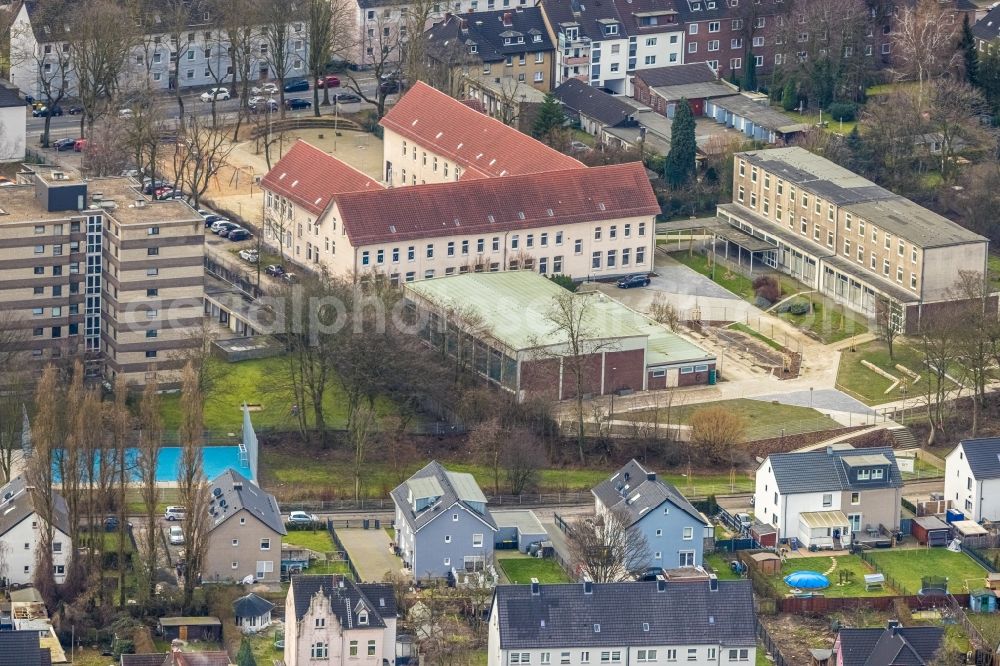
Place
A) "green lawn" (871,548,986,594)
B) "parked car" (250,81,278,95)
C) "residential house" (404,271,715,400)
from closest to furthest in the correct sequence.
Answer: "green lawn" (871,548,986,594) → "residential house" (404,271,715,400) → "parked car" (250,81,278,95)

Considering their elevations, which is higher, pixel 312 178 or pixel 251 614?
pixel 312 178

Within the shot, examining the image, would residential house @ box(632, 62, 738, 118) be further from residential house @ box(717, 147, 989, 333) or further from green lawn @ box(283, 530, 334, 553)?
green lawn @ box(283, 530, 334, 553)

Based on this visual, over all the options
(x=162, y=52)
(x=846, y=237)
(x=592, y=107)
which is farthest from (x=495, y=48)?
(x=846, y=237)

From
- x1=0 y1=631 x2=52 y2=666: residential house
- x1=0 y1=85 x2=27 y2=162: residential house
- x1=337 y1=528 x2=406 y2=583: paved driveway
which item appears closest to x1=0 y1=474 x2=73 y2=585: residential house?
x1=0 y1=631 x2=52 y2=666: residential house

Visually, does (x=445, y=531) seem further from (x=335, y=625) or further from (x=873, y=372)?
(x=873, y=372)

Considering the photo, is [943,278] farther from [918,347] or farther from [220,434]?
[220,434]
